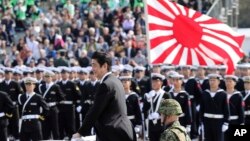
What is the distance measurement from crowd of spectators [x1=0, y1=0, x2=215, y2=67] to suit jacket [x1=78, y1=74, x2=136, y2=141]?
1442 cm

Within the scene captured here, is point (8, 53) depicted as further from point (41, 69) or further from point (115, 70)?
point (115, 70)

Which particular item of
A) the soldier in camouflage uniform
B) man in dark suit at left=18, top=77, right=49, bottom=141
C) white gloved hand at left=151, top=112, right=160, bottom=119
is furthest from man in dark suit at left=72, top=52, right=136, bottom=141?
man in dark suit at left=18, top=77, right=49, bottom=141

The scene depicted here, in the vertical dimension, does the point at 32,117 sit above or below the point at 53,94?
below

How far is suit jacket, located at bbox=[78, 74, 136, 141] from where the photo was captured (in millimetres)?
10922

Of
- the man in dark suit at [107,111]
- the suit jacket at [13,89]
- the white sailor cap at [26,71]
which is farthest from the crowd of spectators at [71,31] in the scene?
the man in dark suit at [107,111]

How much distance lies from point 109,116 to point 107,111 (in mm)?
66

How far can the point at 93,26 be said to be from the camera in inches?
1206

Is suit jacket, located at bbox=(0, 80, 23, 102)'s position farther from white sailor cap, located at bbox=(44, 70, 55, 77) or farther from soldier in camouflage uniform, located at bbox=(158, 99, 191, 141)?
soldier in camouflage uniform, located at bbox=(158, 99, 191, 141)

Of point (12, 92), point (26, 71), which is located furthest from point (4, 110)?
point (26, 71)

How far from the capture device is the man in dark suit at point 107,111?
10.9m

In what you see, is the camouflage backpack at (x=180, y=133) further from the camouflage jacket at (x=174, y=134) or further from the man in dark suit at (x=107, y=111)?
the man in dark suit at (x=107, y=111)

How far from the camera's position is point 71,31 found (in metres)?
30.6

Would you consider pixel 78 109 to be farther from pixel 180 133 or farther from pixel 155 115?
pixel 180 133

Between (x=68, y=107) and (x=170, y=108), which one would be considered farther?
(x=68, y=107)
